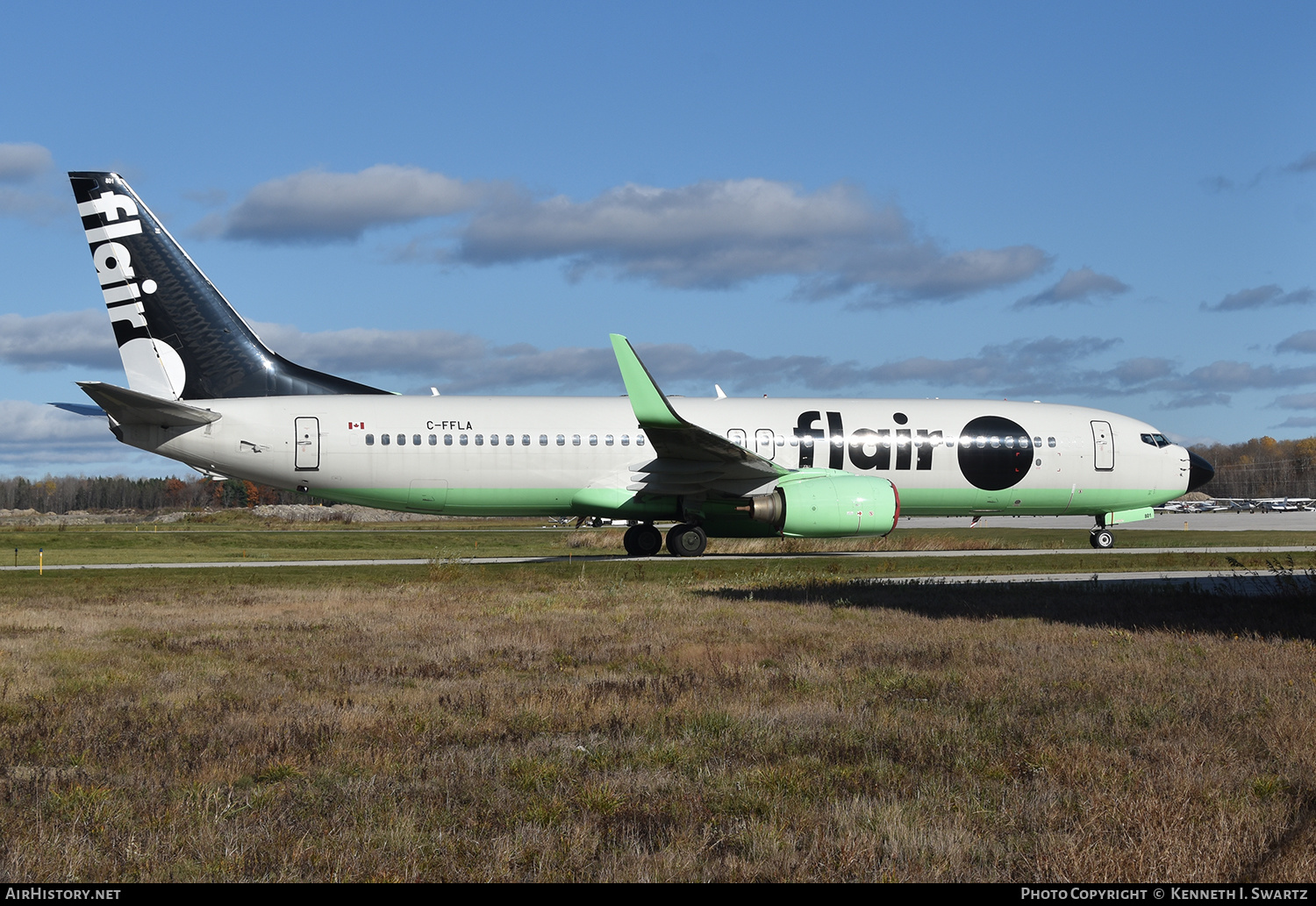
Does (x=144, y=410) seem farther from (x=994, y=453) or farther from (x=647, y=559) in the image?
(x=994, y=453)

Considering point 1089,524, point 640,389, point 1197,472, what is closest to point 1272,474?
point 1089,524

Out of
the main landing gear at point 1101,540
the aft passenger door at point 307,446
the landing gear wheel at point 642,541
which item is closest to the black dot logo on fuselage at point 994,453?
the main landing gear at point 1101,540

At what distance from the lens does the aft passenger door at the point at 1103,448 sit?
31.5 meters

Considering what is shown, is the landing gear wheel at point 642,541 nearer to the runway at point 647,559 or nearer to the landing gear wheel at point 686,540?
the runway at point 647,559

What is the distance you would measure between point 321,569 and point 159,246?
9.52 meters

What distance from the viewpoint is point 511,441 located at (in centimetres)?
2831

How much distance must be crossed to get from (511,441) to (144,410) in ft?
29.3

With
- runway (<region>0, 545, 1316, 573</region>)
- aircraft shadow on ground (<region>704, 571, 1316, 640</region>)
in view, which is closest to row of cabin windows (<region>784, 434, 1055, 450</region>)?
runway (<region>0, 545, 1316, 573</region>)

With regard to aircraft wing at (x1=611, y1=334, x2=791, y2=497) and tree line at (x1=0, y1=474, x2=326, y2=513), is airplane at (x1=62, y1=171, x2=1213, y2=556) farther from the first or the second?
tree line at (x1=0, y1=474, x2=326, y2=513)

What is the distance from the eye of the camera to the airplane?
26.8 m

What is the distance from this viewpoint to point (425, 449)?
27969 millimetres

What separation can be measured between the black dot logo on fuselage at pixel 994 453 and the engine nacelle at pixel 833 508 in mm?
4657

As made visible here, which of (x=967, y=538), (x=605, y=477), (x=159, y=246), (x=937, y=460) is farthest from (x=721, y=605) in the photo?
(x=967, y=538)
